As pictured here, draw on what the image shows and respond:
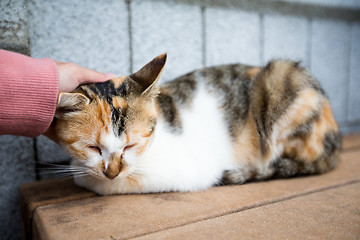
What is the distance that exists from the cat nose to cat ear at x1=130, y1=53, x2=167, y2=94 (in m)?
0.26

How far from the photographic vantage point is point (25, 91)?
985 mm

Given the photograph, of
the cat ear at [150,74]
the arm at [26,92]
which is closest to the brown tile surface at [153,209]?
the arm at [26,92]

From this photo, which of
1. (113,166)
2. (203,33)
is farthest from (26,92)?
(203,33)

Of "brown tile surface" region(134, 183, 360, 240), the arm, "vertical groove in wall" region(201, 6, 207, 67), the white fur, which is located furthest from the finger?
"vertical groove in wall" region(201, 6, 207, 67)

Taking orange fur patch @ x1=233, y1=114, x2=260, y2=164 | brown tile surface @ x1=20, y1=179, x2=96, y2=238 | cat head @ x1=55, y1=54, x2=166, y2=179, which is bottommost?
brown tile surface @ x1=20, y1=179, x2=96, y2=238

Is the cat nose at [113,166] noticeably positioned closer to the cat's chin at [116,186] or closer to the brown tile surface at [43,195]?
the cat's chin at [116,186]

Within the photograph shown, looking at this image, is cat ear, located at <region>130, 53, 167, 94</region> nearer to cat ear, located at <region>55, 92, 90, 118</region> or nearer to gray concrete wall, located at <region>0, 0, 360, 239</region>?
cat ear, located at <region>55, 92, 90, 118</region>

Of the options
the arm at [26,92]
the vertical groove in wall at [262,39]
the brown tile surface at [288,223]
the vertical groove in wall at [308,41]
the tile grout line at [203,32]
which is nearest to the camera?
the brown tile surface at [288,223]

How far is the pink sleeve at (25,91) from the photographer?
3.17ft

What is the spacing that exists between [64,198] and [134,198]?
0.96 feet

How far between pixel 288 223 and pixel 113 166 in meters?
0.60

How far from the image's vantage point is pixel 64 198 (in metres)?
1.23

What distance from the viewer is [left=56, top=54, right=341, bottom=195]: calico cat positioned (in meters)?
1.06

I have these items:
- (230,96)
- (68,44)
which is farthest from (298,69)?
(68,44)
